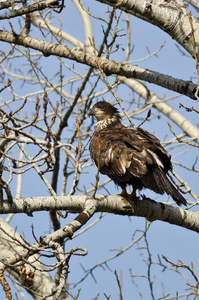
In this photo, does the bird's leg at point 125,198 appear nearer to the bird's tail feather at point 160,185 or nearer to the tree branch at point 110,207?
the tree branch at point 110,207

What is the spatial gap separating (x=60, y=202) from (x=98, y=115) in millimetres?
2606

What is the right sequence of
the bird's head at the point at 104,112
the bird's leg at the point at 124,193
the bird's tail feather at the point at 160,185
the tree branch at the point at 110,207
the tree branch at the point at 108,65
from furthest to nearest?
the bird's head at the point at 104,112 → the bird's leg at the point at 124,193 → the tree branch at the point at 108,65 → the bird's tail feather at the point at 160,185 → the tree branch at the point at 110,207

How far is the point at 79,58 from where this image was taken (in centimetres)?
504

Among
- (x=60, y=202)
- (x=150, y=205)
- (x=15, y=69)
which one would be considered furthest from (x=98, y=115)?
(x=15, y=69)

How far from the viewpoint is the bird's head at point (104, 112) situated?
19.9 feet

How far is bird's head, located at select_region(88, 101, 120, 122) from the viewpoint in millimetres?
6078

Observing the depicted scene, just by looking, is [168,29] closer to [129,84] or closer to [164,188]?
[164,188]

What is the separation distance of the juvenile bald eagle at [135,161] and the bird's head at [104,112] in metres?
1.11

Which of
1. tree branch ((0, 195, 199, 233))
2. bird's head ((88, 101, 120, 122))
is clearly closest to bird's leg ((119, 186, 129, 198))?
tree branch ((0, 195, 199, 233))

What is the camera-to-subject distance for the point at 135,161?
14.2 ft

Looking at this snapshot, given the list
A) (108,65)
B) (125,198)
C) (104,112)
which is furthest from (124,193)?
(104,112)

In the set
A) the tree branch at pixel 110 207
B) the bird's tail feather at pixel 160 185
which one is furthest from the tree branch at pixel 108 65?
the tree branch at pixel 110 207

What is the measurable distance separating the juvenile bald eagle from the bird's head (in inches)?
43.6

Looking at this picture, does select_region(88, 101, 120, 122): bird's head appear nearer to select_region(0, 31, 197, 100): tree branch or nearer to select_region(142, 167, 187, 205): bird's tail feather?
select_region(0, 31, 197, 100): tree branch
